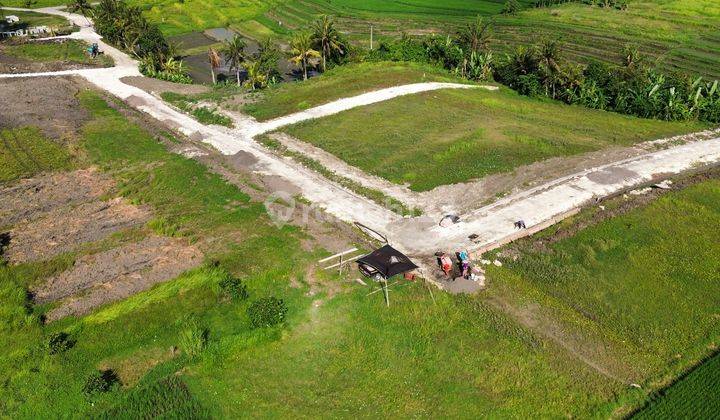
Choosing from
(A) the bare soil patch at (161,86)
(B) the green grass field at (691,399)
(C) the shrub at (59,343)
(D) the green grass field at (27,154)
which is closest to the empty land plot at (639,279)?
(B) the green grass field at (691,399)

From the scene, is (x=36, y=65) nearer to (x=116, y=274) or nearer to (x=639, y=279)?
(x=116, y=274)

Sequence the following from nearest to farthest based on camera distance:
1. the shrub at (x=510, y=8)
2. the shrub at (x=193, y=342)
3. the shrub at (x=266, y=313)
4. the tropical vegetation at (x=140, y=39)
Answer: the shrub at (x=193, y=342) → the shrub at (x=266, y=313) → the tropical vegetation at (x=140, y=39) → the shrub at (x=510, y=8)

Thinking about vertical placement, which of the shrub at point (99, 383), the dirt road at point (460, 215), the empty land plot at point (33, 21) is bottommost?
the shrub at point (99, 383)

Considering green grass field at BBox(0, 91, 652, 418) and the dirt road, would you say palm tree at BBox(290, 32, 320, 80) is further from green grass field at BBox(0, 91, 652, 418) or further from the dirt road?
green grass field at BBox(0, 91, 652, 418)

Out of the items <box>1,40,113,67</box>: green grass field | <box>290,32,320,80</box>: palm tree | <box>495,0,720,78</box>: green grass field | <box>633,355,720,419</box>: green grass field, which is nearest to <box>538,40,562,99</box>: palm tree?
<box>495,0,720,78</box>: green grass field

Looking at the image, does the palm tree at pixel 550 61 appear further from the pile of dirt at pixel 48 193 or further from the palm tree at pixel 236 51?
the pile of dirt at pixel 48 193

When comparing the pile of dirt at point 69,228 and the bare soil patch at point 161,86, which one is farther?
the bare soil patch at point 161,86

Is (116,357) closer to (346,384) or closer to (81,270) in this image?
(81,270)
